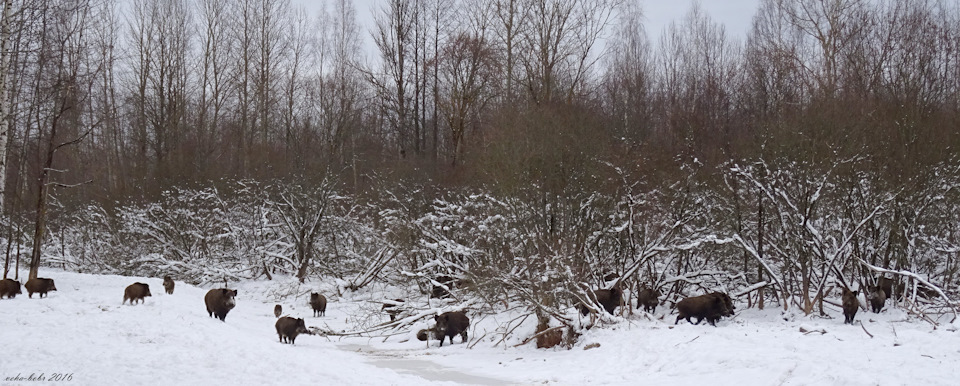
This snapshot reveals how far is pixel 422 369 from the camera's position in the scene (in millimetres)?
11609

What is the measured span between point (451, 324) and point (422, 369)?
3.11 meters

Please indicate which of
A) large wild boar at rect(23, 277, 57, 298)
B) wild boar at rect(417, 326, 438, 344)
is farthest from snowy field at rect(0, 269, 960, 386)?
large wild boar at rect(23, 277, 57, 298)

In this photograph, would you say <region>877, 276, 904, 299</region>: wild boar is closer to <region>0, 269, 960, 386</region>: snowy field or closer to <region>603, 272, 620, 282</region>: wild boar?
<region>0, 269, 960, 386</region>: snowy field

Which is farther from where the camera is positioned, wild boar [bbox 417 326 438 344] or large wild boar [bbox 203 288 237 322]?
large wild boar [bbox 203 288 237 322]

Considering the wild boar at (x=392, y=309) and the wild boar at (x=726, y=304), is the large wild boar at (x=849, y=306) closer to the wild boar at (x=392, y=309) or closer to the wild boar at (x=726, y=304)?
the wild boar at (x=726, y=304)

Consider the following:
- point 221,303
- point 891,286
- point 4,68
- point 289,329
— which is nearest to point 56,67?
point 4,68

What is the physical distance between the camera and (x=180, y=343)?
995 cm

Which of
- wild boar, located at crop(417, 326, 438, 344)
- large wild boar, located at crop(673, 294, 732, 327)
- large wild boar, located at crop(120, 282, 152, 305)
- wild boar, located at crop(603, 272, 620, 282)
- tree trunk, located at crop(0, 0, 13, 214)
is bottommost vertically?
wild boar, located at crop(417, 326, 438, 344)

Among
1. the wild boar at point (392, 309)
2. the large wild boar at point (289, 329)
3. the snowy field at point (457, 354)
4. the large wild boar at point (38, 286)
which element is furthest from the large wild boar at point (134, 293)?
the wild boar at point (392, 309)

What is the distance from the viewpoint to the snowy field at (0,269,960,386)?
8172mm

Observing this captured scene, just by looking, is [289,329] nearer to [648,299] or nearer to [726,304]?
[648,299]

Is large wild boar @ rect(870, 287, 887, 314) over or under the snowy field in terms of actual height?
over

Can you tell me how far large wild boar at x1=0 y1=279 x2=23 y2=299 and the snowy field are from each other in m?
1.57

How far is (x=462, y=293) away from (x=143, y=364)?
33.6 ft
